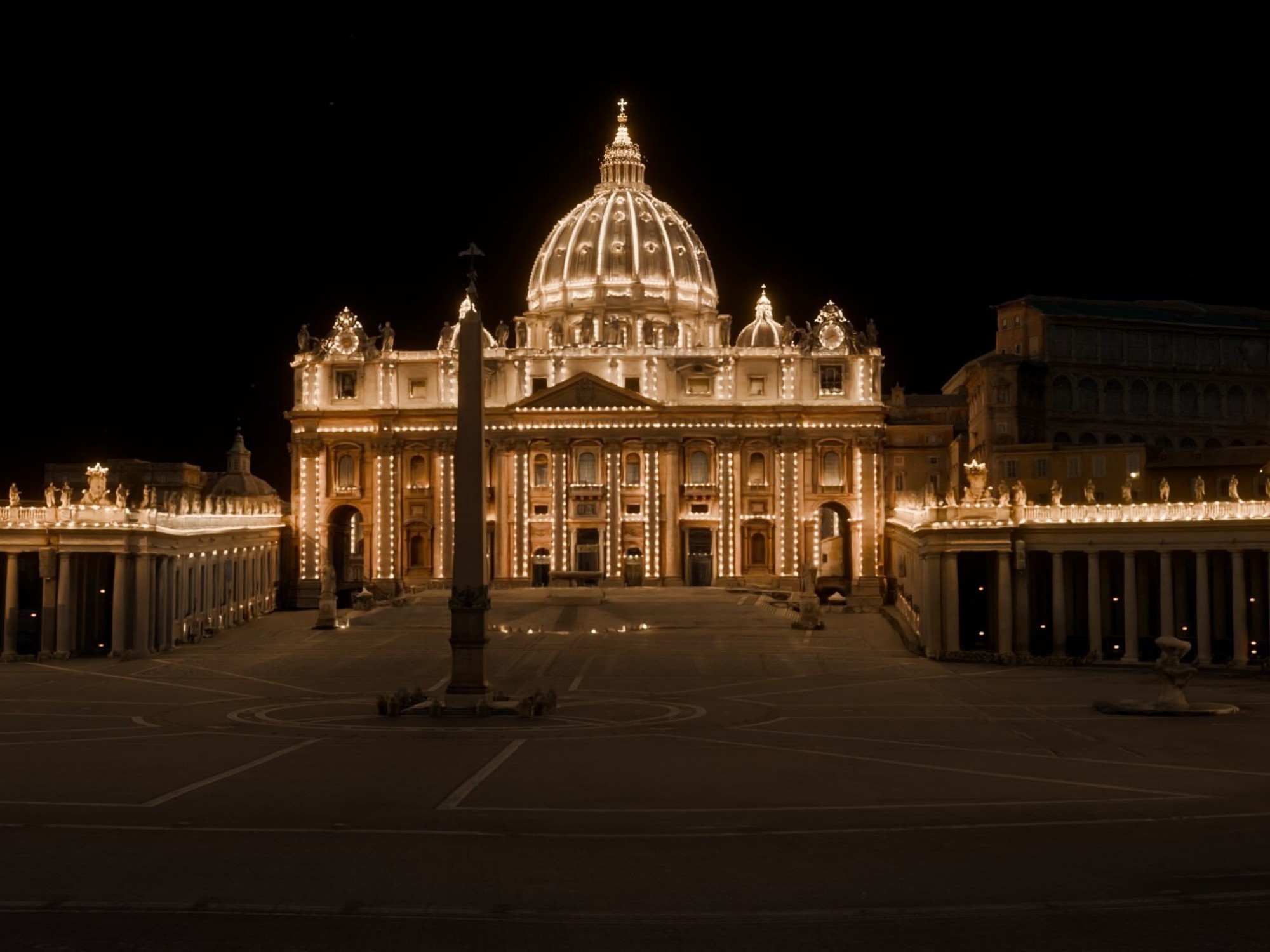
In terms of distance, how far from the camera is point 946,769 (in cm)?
4216

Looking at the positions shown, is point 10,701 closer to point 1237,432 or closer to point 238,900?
point 238,900

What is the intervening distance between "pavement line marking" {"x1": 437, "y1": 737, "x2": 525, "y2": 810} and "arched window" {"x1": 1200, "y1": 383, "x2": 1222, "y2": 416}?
9471 centimetres

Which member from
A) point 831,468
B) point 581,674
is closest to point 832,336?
point 831,468

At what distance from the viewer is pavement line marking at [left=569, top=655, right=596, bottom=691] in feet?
220

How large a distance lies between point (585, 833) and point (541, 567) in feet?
339

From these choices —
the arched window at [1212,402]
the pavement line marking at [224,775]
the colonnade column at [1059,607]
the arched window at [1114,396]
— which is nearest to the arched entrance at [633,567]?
the arched window at [1114,396]

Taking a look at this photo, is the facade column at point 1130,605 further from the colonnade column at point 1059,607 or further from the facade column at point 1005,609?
the facade column at point 1005,609

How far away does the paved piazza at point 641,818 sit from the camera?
24.9m

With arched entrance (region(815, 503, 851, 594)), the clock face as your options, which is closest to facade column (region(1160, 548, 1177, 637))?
arched entrance (region(815, 503, 851, 594))

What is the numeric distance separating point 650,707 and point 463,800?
2196 cm

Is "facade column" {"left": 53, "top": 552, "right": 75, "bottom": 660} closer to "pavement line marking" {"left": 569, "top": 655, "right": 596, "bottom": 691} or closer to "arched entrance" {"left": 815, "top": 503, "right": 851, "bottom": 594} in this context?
"pavement line marking" {"left": 569, "top": 655, "right": 596, "bottom": 691}

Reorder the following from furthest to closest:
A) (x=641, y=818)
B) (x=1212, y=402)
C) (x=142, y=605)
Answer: (x=1212, y=402) < (x=142, y=605) < (x=641, y=818)

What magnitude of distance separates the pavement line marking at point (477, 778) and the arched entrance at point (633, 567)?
8554cm

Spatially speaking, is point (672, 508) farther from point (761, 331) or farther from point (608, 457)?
point (761, 331)
